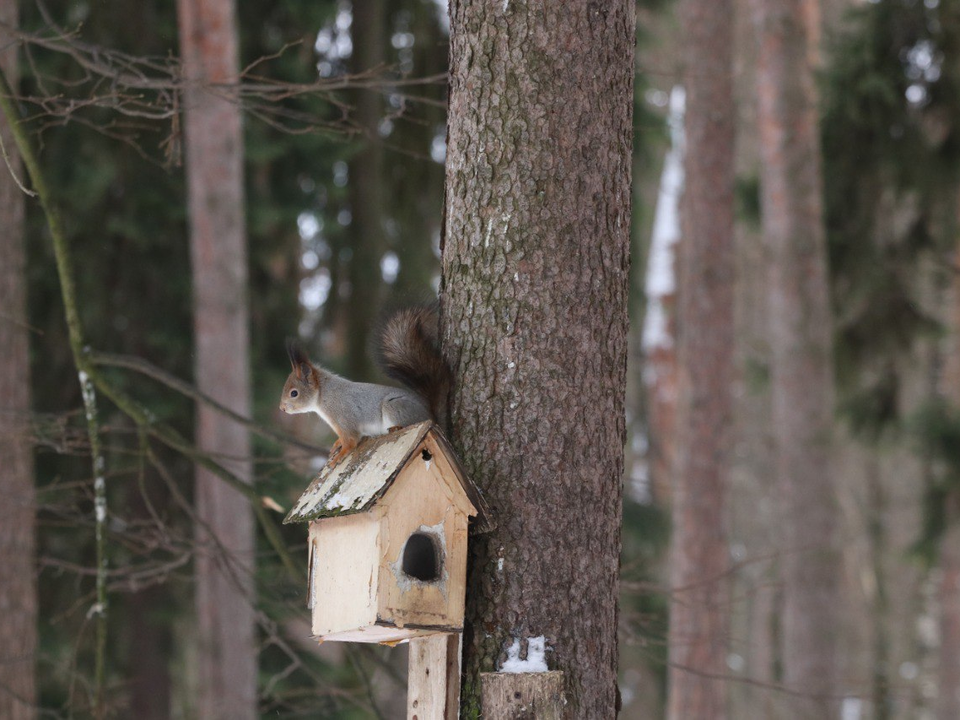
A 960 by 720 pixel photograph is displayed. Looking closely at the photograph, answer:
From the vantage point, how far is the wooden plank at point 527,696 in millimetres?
2717

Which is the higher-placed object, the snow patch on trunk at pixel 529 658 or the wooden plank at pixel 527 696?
the snow patch on trunk at pixel 529 658

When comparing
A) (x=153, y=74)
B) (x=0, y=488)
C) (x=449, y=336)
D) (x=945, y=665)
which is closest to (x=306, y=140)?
(x=153, y=74)

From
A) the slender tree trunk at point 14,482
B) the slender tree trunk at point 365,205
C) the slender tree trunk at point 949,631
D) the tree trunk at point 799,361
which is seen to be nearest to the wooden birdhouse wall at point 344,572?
the slender tree trunk at point 14,482

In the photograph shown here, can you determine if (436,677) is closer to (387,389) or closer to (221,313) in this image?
(387,389)

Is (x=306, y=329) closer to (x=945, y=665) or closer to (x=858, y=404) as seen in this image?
(x=858, y=404)

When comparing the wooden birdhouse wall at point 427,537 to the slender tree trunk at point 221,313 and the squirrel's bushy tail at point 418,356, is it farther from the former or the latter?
the slender tree trunk at point 221,313

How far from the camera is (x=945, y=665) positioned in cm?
1127

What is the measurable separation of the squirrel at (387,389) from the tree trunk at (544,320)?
0.27 feet

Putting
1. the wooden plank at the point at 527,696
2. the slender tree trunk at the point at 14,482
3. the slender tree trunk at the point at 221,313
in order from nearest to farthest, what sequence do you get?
the wooden plank at the point at 527,696
the slender tree trunk at the point at 14,482
the slender tree trunk at the point at 221,313

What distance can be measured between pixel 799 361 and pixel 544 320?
5905mm

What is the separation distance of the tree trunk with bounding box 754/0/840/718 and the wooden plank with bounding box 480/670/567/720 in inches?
221

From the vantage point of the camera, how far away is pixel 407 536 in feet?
9.51

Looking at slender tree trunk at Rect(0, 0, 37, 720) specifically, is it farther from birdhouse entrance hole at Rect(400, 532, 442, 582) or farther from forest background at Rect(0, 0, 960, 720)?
birdhouse entrance hole at Rect(400, 532, 442, 582)

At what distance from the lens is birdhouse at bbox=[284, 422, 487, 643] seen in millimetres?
2836
